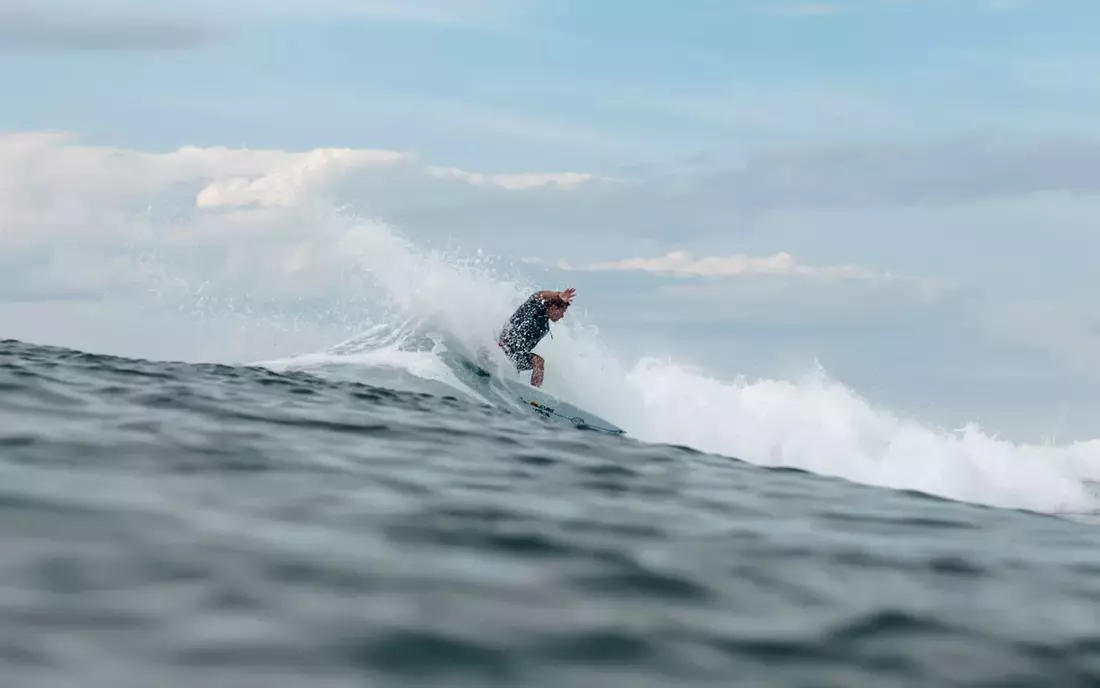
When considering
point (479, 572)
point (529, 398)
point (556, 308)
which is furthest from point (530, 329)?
point (479, 572)

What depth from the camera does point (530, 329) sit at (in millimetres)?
20297

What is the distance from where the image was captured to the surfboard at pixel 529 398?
18.3 metres

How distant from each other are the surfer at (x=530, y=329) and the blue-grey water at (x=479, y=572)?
1047cm

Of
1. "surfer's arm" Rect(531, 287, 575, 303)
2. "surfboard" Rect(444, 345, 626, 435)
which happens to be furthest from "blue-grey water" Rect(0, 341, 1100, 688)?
"surfer's arm" Rect(531, 287, 575, 303)

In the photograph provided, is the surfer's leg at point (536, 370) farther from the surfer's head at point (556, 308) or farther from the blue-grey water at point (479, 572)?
the blue-grey water at point (479, 572)

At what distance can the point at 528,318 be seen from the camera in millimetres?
20219

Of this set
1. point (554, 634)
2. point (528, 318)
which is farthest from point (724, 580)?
point (528, 318)

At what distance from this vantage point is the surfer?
65.4ft

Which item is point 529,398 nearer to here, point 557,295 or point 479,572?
point 557,295

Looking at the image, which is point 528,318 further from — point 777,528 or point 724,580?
point 724,580

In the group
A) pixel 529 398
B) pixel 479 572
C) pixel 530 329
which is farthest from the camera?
pixel 530 329

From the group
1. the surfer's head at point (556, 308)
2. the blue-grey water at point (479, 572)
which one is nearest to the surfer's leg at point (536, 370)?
the surfer's head at point (556, 308)

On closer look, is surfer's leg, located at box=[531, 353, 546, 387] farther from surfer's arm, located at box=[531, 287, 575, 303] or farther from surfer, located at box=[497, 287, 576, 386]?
surfer's arm, located at box=[531, 287, 575, 303]

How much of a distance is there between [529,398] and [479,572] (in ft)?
46.8
